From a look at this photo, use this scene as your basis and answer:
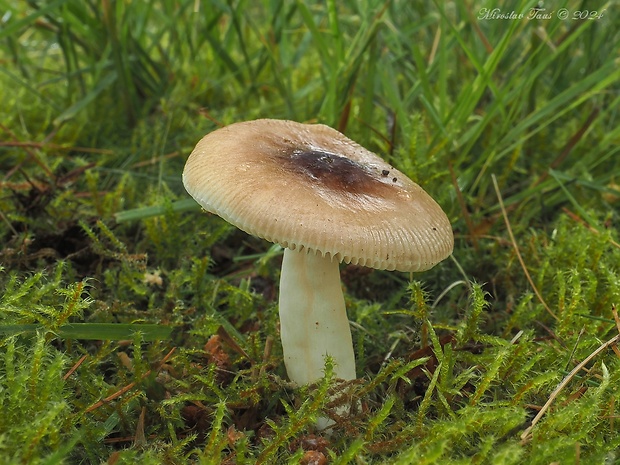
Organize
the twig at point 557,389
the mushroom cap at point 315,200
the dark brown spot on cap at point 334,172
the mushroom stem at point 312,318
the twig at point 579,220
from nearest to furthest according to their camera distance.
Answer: the mushroom cap at point 315,200
the twig at point 557,389
the dark brown spot on cap at point 334,172
the mushroom stem at point 312,318
the twig at point 579,220

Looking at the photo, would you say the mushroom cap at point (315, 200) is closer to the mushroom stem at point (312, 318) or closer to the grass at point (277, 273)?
the mushroom stem at point (312, 318)

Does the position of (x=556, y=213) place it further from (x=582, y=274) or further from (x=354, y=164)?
Answer: (x=354, y=164)

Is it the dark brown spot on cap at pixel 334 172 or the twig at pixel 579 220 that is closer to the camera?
the dark brown spot on cap at pixel 334 172

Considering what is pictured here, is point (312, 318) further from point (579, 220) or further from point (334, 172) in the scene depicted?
point (579, 220)

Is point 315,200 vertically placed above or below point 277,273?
above

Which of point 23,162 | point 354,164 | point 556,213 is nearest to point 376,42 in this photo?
point 354,164

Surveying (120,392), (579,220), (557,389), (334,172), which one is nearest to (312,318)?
(334,172)

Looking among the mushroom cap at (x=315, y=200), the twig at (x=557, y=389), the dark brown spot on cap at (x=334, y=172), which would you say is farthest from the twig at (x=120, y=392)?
the twig at (x=557, y=389)
